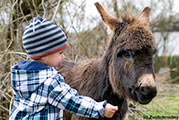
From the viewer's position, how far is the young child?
1.77 meters

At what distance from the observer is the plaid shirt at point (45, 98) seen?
1.77m

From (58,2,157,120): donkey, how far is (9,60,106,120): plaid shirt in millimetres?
693

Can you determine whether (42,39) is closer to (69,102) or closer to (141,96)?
(69,102)

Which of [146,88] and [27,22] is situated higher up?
[27,22]

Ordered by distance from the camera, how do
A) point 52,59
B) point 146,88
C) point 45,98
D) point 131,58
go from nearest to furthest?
1. point 45,98
2. point 52,59
3. point 146,88
4. point 131,58

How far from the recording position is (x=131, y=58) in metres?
2.45

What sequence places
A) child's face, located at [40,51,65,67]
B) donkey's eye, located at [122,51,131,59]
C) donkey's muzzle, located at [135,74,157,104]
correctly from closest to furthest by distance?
child's face, located at [40,51,65,67] → donkey's muzzle, located at [135,74,157,104] → donkey's eye, located at [122,51,131,59]

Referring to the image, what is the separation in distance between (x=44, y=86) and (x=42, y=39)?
1.37 ft

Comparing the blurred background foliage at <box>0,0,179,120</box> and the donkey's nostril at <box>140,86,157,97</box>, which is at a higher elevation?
the blurred background foliage at <box>0,0,179,120</box>

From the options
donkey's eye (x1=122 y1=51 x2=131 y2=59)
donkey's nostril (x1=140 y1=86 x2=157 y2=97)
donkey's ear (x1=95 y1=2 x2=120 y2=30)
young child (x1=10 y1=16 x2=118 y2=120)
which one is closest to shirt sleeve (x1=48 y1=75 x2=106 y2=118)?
young child (x1=10 y1=16 x2=118 y2=120)

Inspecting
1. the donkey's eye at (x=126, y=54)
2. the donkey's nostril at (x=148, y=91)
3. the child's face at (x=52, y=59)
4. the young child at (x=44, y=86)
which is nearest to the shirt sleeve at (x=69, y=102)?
the young child at (x=44, y=86)

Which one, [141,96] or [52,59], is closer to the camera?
[52,59]

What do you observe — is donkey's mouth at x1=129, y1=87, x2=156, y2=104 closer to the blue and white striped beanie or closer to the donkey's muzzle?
the donkey's muzzle

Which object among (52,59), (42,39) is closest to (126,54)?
(52,59)
